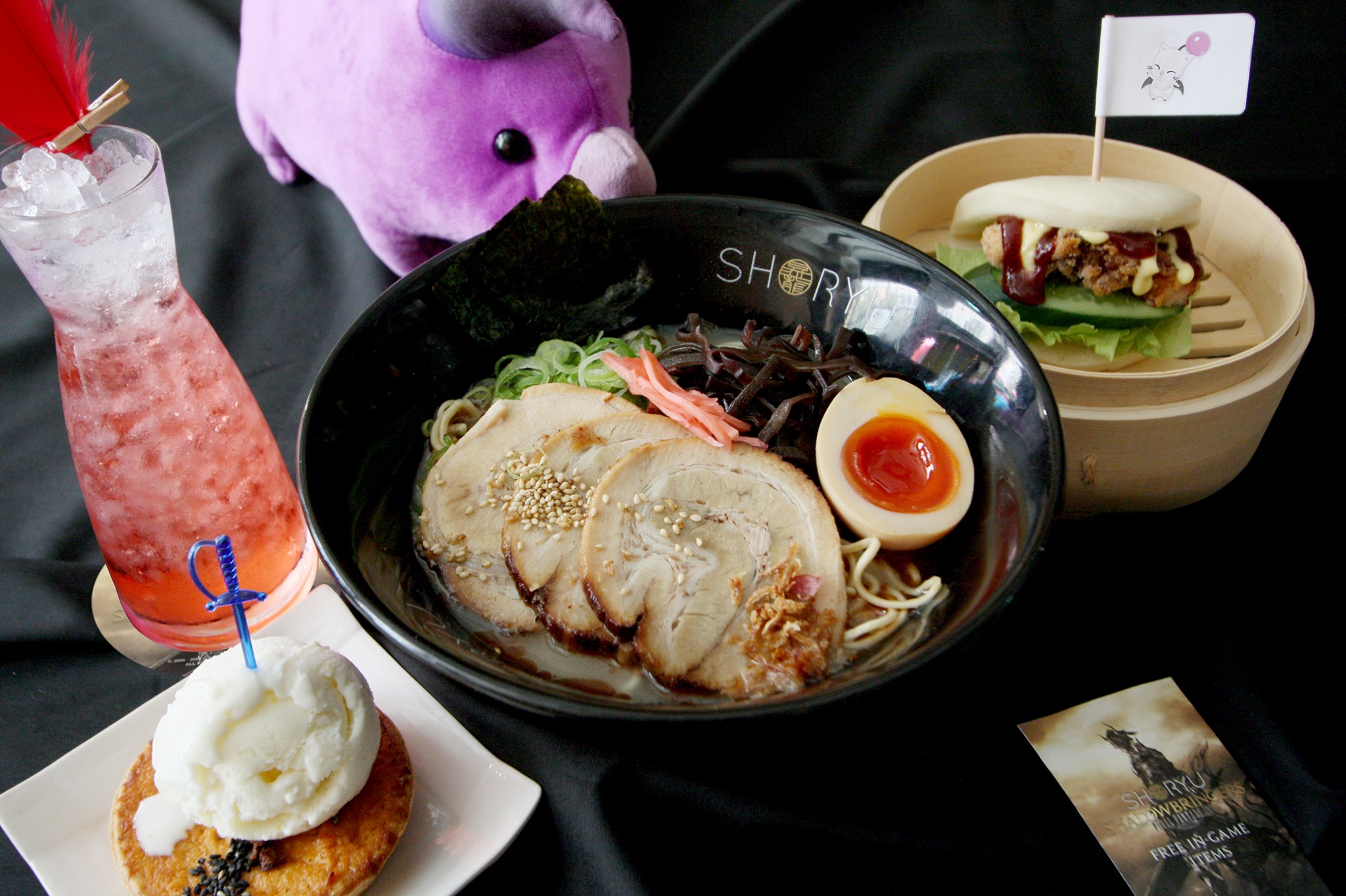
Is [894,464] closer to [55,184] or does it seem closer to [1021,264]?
[1021,264]

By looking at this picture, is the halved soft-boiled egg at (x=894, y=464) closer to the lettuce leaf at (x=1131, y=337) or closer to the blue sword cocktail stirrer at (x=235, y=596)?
the lettuce leaf at (x=1131, y=337)

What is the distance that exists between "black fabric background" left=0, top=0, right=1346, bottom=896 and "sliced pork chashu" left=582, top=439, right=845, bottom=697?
12cm

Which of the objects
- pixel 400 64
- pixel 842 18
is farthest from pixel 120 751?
pixel 842 18

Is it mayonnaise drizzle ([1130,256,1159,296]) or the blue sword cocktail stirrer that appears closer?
the blue sword cocktail stirrer

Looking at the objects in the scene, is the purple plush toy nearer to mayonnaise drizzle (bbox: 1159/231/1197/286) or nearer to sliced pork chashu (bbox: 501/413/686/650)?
sliced pork chashu (bbox: 501/413/686/650)

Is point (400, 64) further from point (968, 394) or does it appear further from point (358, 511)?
point (968, 394)

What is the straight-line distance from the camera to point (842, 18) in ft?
9.80

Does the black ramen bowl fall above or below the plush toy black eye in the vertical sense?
below

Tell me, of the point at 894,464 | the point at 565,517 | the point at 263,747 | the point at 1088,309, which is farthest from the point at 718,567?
the point at 1088,309

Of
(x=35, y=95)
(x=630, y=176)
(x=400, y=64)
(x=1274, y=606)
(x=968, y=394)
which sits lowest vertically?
(x=1274, y=606)

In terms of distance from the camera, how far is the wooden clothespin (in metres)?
1.20

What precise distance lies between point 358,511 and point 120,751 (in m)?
0.46

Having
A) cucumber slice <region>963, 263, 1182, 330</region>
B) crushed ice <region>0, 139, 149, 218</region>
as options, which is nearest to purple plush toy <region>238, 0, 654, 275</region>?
crushed ice <region>0, 139, 149, 218</region>

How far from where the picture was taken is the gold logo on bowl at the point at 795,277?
1771 millimetres
